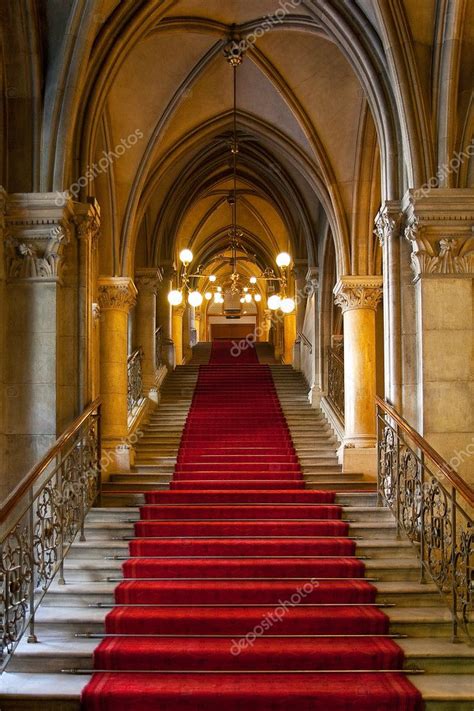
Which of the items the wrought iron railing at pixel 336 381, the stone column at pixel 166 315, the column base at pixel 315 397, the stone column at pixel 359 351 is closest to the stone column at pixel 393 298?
the stone column at pixel 359 351

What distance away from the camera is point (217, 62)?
38.7ft

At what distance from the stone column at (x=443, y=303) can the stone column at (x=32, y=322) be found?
328 centimetres

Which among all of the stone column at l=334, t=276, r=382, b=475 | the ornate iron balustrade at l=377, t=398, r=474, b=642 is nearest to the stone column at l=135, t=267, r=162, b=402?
the stone column at l=334, t=276, r=382, b=475

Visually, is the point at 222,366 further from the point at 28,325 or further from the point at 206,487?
the point at 28,325

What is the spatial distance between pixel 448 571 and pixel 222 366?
38.0 feet

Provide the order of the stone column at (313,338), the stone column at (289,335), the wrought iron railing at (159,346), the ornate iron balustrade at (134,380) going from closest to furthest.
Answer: the ornate iron balustrade at (134,380), the stone column at (313,338), the wrought iron railing at (159,346), the stone column at (289,335)

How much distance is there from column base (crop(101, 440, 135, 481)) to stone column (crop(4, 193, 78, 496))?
299 centimetres

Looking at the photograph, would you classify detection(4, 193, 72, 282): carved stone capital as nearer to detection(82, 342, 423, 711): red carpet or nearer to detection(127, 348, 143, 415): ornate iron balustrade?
detection(82, 342, 423, 711): red carpet

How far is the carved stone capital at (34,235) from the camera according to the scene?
7.25 m

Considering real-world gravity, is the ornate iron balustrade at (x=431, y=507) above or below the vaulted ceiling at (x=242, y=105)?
below

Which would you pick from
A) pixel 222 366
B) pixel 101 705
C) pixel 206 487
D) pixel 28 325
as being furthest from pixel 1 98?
pixel 222 366

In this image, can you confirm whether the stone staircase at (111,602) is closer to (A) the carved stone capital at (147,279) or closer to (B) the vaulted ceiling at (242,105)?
(B) the vaulted ceiling at (242,105)

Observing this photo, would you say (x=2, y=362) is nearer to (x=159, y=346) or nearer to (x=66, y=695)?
(x=66, y=695)

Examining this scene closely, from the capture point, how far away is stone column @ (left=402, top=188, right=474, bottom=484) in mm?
7406
